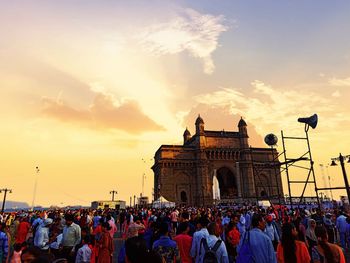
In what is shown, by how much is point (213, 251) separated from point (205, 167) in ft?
156

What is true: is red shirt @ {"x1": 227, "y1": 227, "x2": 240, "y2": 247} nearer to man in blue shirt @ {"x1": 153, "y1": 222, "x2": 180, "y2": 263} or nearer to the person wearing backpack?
the person wearing backpack

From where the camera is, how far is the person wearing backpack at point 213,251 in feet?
15.7

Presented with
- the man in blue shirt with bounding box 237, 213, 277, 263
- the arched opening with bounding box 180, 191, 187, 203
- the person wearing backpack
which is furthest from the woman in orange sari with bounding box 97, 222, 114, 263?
the arched opening with bounding box 180, 191, 187, 203

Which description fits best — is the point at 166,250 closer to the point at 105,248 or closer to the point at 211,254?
the point at 211,254

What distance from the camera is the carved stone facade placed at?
50438 mm

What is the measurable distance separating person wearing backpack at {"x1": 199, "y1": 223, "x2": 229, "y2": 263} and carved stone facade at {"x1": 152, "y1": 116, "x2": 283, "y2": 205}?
44.3m

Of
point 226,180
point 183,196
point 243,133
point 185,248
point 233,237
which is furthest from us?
point 226,180

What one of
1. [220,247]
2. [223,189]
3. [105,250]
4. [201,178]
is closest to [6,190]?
[201,178]

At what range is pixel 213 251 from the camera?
15.9 feet

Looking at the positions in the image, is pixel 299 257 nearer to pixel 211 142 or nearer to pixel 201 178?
pixel 201 178

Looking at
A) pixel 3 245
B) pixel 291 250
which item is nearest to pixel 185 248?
pixel 291 250

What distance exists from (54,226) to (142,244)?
310 inches

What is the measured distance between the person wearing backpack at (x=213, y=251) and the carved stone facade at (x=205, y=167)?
44.3 meters

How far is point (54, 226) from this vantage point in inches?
372
